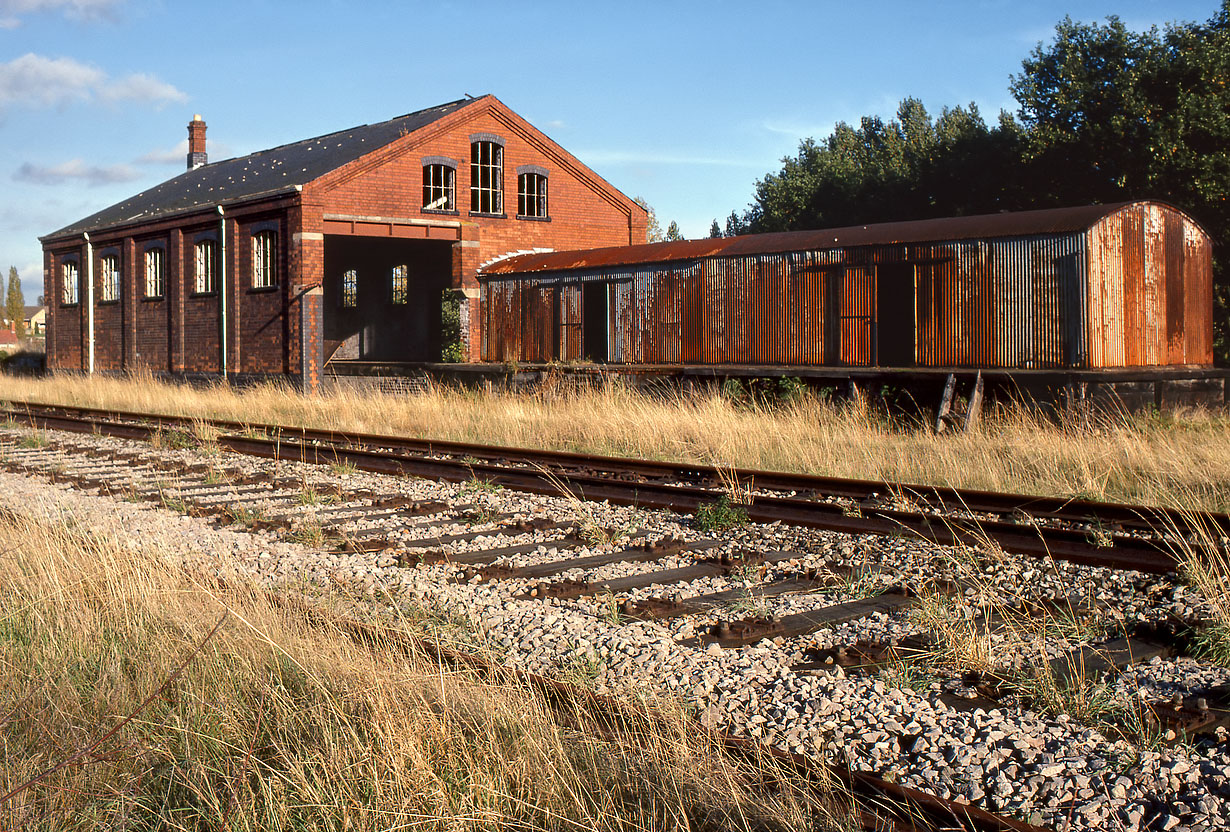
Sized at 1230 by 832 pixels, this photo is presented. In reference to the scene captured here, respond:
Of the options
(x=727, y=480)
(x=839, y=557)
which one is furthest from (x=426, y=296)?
(x=839, y=557)

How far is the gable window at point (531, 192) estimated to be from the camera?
2962 centimetres

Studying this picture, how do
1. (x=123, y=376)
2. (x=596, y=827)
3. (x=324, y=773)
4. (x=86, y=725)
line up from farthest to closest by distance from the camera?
(x=123, y=376), (x=86, y=725), (x=324, y=773), (x=596, y=827)

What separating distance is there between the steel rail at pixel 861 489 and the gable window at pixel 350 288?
2040cm

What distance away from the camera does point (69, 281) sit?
118ft

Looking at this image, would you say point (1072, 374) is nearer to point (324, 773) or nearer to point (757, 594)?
point (757, 594)

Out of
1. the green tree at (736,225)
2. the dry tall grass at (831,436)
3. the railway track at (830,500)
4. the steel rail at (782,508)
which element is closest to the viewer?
the steel rail at (782,508)

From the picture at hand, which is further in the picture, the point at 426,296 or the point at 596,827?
the point at 426,296

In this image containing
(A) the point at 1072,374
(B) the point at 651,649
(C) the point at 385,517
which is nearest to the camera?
(B) the point at 651,649

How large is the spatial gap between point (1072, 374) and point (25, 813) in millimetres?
15352

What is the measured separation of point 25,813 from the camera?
9.96 ft

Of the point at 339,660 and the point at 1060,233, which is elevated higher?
the point at 1060,233

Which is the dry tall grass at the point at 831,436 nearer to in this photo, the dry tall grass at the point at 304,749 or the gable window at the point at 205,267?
the dry tall grass at the point at 304,749

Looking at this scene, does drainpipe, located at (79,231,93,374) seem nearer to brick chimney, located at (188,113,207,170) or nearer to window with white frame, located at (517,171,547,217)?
brick chimney, located at (188,113,207,170)

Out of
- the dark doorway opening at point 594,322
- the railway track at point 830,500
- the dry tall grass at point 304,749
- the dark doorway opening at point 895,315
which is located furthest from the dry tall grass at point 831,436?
the dry tall grass at point 304,749
